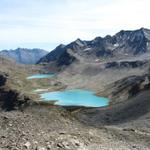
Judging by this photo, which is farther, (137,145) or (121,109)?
(121,109)

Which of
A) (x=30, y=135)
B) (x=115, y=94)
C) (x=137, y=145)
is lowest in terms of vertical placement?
(x=115, y=94)

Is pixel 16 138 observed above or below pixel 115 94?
above

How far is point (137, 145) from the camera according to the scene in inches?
1404

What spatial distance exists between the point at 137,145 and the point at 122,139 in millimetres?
1848

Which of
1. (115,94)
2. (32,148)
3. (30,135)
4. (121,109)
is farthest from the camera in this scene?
(115,94)

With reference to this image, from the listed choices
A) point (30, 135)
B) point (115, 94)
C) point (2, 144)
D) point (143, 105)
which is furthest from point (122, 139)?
point (115, 94)

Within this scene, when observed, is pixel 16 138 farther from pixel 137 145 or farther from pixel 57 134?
pixel 137 145

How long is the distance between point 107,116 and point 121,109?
6077mm

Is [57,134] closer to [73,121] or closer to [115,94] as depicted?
[73,121]

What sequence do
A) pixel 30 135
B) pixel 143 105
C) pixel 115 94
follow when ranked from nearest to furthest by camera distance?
pixel 30 135 < pixel 143 105 < pixel 115 94

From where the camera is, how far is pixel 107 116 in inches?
3406

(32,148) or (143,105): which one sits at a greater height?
(32,148)

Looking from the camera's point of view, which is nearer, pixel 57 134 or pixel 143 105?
pixel 57 134

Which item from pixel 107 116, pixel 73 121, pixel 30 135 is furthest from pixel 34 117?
pixel 107 116
